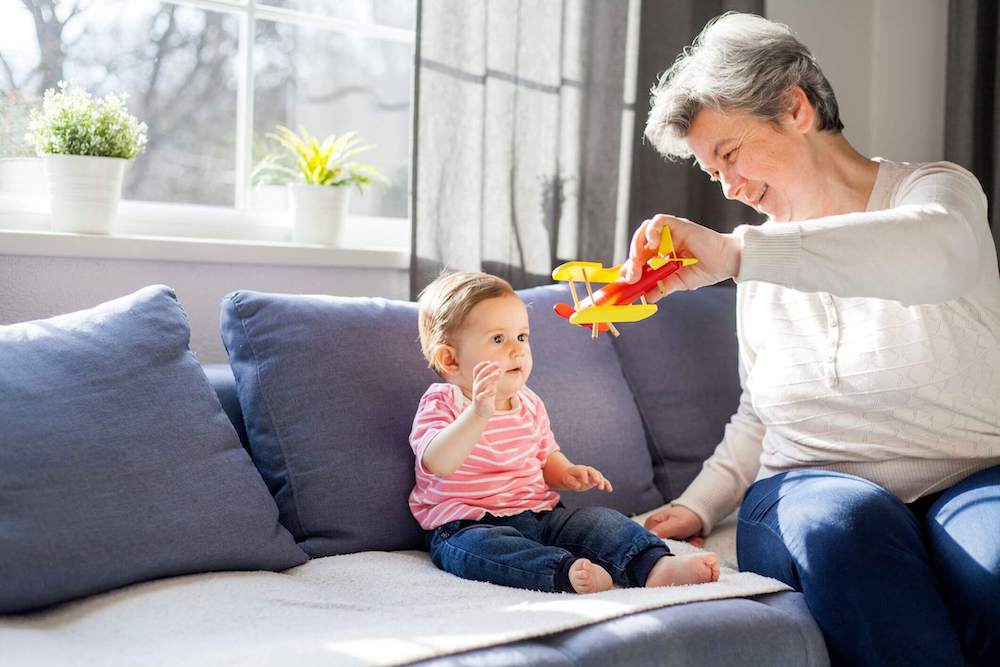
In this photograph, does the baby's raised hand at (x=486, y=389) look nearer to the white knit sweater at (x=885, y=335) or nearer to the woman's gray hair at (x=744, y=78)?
the white knit sweater at (x=885, y=335)

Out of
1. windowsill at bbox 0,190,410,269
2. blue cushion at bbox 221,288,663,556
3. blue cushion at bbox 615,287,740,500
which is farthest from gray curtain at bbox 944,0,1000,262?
blue cushion at bbox 221,288,663,556

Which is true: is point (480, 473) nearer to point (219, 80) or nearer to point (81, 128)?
point (81, 128)

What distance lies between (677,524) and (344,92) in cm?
133

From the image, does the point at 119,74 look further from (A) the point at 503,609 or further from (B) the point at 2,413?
(A) the point at 503,609

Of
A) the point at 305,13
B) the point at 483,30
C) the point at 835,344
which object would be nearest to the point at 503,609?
the point at 835,344

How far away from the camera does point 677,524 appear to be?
1960 mm

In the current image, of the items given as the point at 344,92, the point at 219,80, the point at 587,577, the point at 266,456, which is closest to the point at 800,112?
the point at 587,577

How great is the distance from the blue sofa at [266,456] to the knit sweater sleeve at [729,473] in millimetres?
132

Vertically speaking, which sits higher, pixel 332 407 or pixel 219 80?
pixel 219 80

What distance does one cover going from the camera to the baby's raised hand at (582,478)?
1.75 m

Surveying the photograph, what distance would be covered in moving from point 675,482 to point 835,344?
543mm

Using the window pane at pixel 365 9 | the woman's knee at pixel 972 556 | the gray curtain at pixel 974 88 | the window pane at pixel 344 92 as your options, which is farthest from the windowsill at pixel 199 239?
the gray curtain at pixel 974 88

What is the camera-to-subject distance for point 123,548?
4.77 ft

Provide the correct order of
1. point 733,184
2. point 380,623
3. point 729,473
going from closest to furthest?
point 380,623 < point 733,184 < point 729,473
